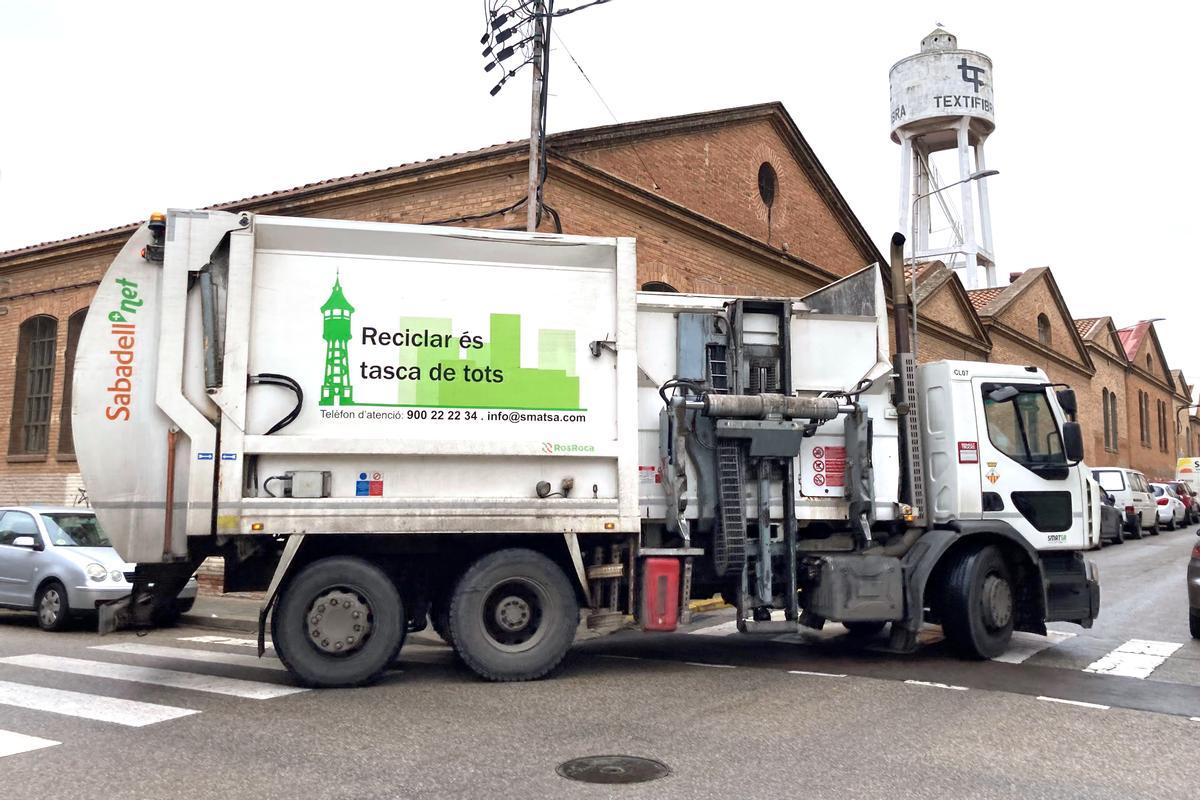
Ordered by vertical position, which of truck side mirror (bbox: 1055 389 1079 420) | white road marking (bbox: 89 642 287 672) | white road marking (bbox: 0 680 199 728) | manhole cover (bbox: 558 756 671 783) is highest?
truck side mirror (bbox: 1055 389 1079 420)

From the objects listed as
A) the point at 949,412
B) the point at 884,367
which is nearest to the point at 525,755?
the point at 884,367

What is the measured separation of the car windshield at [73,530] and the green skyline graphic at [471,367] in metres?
6.32

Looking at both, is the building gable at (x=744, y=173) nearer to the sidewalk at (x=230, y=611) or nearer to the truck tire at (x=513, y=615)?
the sidewalk at (x=230, y=611)

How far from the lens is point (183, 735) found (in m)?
6.07

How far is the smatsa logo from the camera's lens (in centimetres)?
723

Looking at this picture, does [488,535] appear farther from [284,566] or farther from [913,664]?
[913,664]

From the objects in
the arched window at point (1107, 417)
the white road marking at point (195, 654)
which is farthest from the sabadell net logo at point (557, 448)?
the arched window at point (1107, 417)

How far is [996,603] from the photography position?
9.00m

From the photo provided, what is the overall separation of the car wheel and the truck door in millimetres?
10239

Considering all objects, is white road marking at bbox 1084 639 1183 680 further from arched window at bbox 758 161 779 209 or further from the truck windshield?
arched window at bbox 758 161 779 209

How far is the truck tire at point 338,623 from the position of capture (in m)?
7.34

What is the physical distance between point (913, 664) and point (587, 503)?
138 inches

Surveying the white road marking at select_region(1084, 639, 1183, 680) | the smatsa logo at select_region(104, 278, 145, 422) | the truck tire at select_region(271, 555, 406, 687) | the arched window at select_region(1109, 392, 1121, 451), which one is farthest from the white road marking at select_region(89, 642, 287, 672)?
the arched window at select_region(1109, 392, 1121, 451)

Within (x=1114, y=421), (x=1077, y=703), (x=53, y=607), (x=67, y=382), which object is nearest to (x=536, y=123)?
(x=53, y=607)
